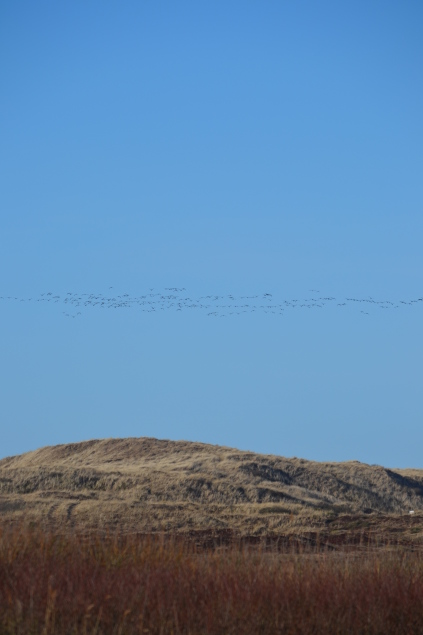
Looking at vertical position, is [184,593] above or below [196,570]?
below

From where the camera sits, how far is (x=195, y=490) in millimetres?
27328

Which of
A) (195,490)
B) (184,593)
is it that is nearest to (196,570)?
(184,593)

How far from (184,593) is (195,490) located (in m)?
17.8

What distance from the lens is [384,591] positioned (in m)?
10.8

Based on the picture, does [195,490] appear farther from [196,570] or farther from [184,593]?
[184,593]

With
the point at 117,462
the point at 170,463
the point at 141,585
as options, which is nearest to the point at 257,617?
the point at 141,585

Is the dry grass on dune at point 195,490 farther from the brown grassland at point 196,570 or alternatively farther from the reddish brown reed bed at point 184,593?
the reddish brown reed bed at point 184,593

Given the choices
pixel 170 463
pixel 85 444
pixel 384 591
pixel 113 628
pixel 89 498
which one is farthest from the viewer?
pixel 85 444

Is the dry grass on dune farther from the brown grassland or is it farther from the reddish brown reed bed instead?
the reddish brown reed bed

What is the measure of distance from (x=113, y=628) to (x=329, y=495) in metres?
23.4

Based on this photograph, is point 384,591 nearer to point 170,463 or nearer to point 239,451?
point 170,463

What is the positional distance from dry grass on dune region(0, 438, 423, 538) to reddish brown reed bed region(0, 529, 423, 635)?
32.3ft

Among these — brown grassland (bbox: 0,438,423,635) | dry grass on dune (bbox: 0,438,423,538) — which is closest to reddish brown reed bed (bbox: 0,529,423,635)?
brown grassland (bbox: 0,438,423,635)

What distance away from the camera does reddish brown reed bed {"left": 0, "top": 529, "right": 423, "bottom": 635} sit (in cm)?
884
